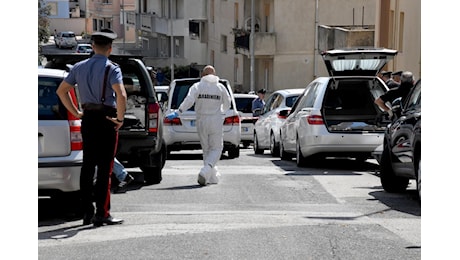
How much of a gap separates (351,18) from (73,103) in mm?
40856

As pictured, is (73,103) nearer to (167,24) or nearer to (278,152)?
(278,152)

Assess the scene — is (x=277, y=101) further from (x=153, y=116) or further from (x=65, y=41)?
(x=65, y=41)

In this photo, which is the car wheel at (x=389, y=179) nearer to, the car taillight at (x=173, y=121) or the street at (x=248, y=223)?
the street at (x=248, y=223)

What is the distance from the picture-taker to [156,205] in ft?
38.7

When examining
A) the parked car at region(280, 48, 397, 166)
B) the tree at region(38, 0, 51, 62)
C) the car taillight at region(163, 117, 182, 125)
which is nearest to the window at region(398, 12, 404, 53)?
the tree at region(38, 0, 51, 62)

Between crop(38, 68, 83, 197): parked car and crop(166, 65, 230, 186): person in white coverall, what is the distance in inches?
165

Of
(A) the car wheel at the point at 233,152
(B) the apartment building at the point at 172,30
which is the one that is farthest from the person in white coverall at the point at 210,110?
(B) the apartment building at the point at 172,30

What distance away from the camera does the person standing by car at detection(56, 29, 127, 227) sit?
996cm

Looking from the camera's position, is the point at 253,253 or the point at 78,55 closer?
the point at 253,253

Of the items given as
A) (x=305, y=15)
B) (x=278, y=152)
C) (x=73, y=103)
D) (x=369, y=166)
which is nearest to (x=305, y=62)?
(x=305, y=15)

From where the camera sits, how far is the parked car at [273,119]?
856 inches

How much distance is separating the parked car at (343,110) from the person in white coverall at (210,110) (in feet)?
8.84
